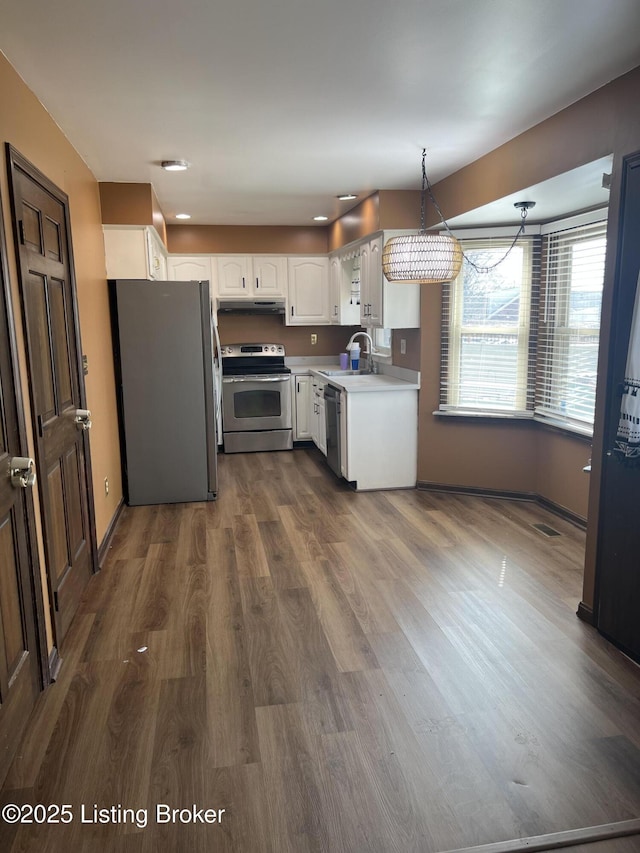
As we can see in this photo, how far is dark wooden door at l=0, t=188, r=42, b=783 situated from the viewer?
197 centimetres

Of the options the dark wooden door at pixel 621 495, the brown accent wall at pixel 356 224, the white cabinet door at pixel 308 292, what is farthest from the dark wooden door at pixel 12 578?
Answer: the white cabinet door at pixel 308 292

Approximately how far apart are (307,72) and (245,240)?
13.6 feet

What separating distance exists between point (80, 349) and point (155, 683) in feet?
5.84

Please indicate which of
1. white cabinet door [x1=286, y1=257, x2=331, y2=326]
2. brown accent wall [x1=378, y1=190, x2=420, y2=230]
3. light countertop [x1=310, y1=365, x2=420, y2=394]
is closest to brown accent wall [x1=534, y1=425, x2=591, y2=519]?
light countertop [x1=310, y1=365, x2=420, y2=394]

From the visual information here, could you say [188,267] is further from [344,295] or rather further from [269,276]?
[344,295]

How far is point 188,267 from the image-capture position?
252 inches

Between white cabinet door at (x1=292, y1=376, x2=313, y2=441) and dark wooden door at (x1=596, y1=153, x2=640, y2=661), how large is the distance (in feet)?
13.5

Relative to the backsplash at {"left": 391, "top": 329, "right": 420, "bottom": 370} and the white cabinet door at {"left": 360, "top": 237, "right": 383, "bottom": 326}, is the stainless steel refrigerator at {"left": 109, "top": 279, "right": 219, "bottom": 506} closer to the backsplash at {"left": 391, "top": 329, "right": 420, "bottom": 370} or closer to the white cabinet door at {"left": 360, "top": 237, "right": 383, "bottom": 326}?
the white cabinet door at {"left": 360, "top": 237, "right": 383, "bottom": 326}

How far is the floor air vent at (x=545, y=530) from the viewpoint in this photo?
13.0 ft

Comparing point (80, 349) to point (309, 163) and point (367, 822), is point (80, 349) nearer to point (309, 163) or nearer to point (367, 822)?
point (309, 163)

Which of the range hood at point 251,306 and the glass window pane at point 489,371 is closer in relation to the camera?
the glass window pane at point 489,371

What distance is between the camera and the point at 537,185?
3217 mm

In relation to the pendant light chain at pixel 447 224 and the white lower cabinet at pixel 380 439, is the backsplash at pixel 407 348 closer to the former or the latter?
the white lower cabinet at pixel 380 439

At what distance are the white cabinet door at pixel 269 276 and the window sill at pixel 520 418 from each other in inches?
103
